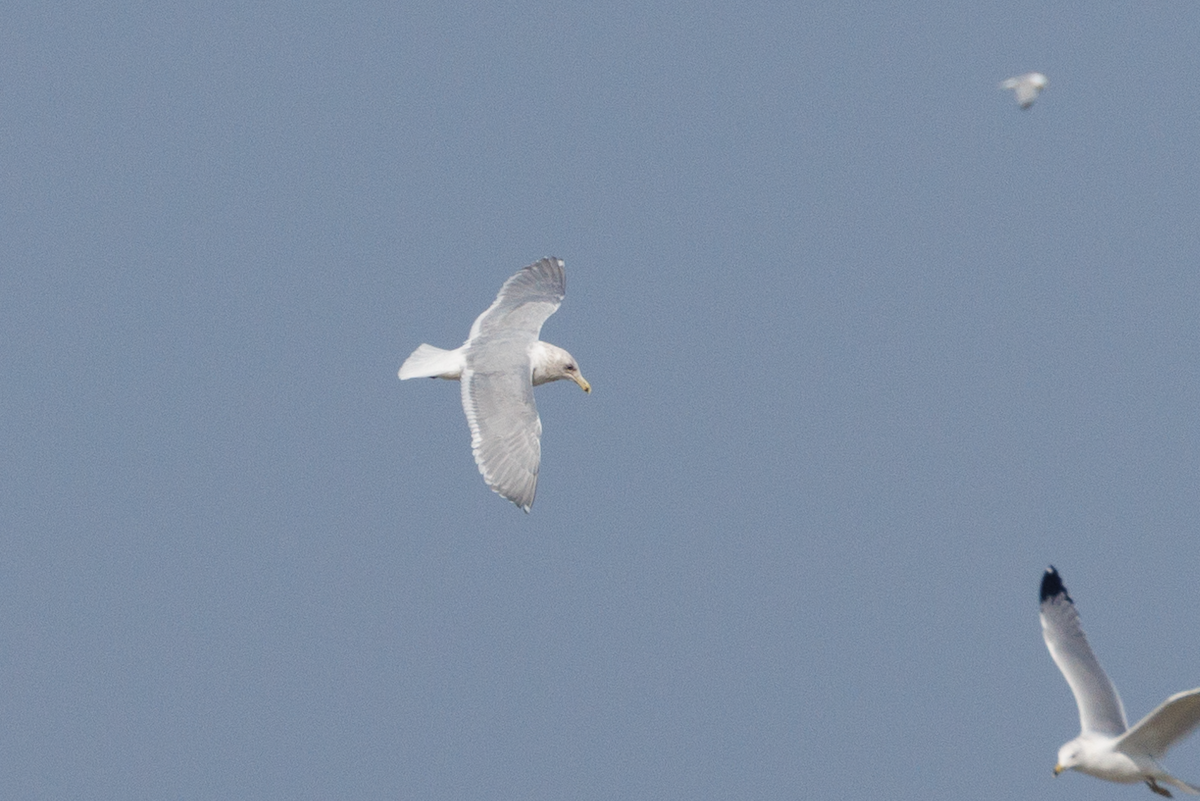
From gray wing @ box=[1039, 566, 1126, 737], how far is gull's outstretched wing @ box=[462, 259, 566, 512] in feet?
11.5

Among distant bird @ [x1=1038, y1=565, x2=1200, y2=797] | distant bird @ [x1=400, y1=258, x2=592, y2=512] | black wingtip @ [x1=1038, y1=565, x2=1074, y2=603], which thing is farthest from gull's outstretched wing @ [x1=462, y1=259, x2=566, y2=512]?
distant bird @ [x1=1038, y1=565, x2=1200, y2=797]

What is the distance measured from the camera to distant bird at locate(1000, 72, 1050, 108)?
13969 millimetres

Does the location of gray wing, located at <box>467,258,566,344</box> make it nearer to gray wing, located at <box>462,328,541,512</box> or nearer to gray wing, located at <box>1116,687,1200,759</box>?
gray wing, located at <box>462,328,541,512</box>

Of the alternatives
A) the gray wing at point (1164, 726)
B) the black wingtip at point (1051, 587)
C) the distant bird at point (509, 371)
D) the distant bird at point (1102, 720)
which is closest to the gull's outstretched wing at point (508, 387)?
the distant bird at point (509, 371)

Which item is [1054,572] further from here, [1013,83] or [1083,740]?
[1013,83]

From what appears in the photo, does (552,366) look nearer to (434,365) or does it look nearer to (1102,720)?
(434,365)

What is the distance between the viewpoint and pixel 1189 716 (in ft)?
34.4

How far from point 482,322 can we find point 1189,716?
21.3 feet

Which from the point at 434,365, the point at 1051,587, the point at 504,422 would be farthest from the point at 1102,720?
the point at 434,365

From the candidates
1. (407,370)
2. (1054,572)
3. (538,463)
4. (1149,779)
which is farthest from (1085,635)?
(407,370)

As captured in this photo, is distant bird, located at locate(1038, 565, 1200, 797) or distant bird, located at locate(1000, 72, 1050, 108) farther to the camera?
distant bird, located at locate(1000, 72, 1050, 108)

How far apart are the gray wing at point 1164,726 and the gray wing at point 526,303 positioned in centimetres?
561

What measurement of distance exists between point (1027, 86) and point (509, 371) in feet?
14.4

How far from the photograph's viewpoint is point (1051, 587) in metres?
12.5
